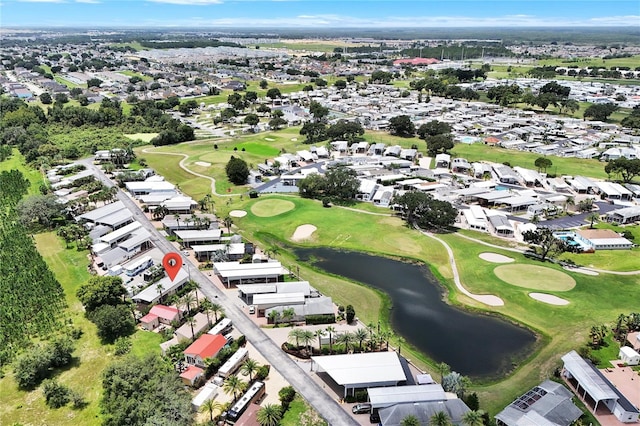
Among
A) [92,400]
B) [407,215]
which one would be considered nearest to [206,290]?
[92,400]

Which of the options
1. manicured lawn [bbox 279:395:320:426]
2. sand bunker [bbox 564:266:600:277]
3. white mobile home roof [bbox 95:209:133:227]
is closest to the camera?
manicured lawn [bbox 279:395:320:426]

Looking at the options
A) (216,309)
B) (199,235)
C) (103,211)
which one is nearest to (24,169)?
(103,211)

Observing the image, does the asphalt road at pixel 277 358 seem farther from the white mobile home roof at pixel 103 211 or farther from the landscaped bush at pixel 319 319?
the white mobile home roof at pixel 103 211

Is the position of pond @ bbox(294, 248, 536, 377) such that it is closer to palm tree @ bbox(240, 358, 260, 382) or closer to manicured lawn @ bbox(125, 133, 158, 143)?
palm tree @ bbox(240, 358, 260, 382)

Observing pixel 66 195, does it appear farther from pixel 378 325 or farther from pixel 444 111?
pixel 444 111

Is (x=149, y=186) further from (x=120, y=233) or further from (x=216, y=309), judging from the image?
(x=216, y=309)

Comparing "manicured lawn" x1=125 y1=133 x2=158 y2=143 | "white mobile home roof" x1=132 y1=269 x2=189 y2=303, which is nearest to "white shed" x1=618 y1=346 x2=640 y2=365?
"white mobile home roof" x1=132 y1=269 x2=189 y2=303

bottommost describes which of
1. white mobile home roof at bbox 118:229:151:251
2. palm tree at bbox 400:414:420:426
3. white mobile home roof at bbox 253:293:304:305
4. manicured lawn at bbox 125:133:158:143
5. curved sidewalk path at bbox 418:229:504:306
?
curved sidewalk path at bbox 418:229:504:306
